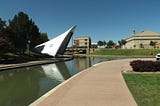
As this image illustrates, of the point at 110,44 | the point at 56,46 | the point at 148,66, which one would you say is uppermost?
the point at 110,44

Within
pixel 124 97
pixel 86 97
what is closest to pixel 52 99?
pixel 86 97

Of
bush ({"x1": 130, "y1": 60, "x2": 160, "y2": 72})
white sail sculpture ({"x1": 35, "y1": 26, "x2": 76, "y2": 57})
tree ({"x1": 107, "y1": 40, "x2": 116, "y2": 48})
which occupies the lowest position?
bush ({"x1": 130, "y1": 60, "x2": 160, "y2": 72})

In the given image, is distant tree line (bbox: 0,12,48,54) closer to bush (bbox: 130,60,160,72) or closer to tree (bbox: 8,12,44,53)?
tree (bbox: 8,12,44,53)

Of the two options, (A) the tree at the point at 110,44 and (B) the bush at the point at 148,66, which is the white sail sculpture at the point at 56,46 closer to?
(B) the bush at the point at 148,66

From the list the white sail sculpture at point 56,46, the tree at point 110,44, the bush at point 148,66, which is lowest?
the bush at point 148,66

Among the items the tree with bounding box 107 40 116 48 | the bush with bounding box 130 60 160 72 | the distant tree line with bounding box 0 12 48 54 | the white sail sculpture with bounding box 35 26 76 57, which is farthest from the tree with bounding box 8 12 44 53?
the tree with bounding box 107 40 116 48

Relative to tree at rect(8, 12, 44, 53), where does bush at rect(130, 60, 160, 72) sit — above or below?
below

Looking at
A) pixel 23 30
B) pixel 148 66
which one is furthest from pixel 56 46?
pixel 148 66

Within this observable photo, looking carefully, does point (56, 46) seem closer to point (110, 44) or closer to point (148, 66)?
point (148, 66)

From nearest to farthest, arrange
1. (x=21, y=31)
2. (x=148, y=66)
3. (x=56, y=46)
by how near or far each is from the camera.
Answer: (x=148, y=66) < (x=21, y=31) < (x=56, y=46)

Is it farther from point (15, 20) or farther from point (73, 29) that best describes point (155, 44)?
point (15, 20)

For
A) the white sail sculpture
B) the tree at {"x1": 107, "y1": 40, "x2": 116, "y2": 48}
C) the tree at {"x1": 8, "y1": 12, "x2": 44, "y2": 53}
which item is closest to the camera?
the tree at {"x1": 8, "y1": 12, "x2": 44, "y2": 53}

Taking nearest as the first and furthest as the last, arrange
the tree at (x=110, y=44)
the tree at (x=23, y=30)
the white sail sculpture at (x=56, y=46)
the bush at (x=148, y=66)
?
the bush at (x=148, y=66) → the tree at (x=23, y=30) → the white sail sculpture at (x=56, y=46) → the tree at (x=110, y=44)

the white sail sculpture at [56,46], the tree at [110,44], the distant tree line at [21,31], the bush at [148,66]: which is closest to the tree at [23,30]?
the distant tree line at [21,31]
